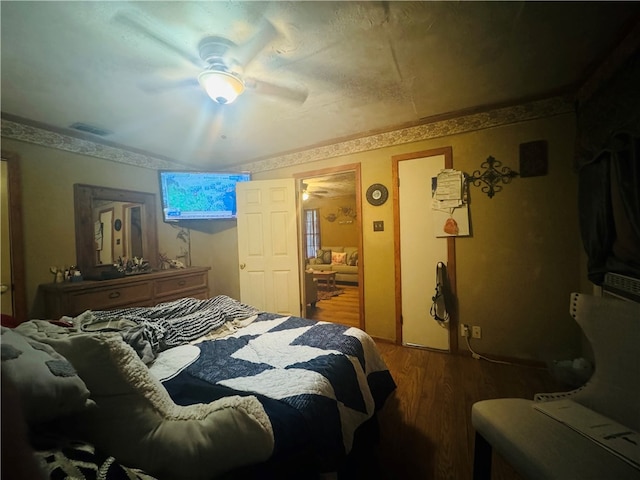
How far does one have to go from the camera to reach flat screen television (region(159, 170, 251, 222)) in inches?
129

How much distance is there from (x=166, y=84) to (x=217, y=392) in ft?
6.68

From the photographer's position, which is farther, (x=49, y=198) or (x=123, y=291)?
(x=123, y=291)

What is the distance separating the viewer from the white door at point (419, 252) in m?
2.49

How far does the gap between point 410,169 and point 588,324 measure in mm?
1897

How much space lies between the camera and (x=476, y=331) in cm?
234

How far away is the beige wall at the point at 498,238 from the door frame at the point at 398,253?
0.18ft

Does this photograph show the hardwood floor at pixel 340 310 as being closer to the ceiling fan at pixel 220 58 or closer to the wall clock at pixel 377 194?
the wall clock at pixel 377 194

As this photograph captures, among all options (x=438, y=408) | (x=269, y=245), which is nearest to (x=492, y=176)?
(x=438, y=408)

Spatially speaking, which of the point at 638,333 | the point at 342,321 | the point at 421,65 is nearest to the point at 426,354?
the point at 342,321

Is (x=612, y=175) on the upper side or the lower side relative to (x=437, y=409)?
upper

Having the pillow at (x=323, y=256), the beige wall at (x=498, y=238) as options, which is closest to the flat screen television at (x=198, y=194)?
the beige wall at (x=498, y=238)

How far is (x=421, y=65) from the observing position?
1613 millimetres

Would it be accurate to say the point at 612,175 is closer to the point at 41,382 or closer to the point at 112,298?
the point at 41,382

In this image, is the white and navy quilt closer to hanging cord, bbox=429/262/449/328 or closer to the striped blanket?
the striped blanket
